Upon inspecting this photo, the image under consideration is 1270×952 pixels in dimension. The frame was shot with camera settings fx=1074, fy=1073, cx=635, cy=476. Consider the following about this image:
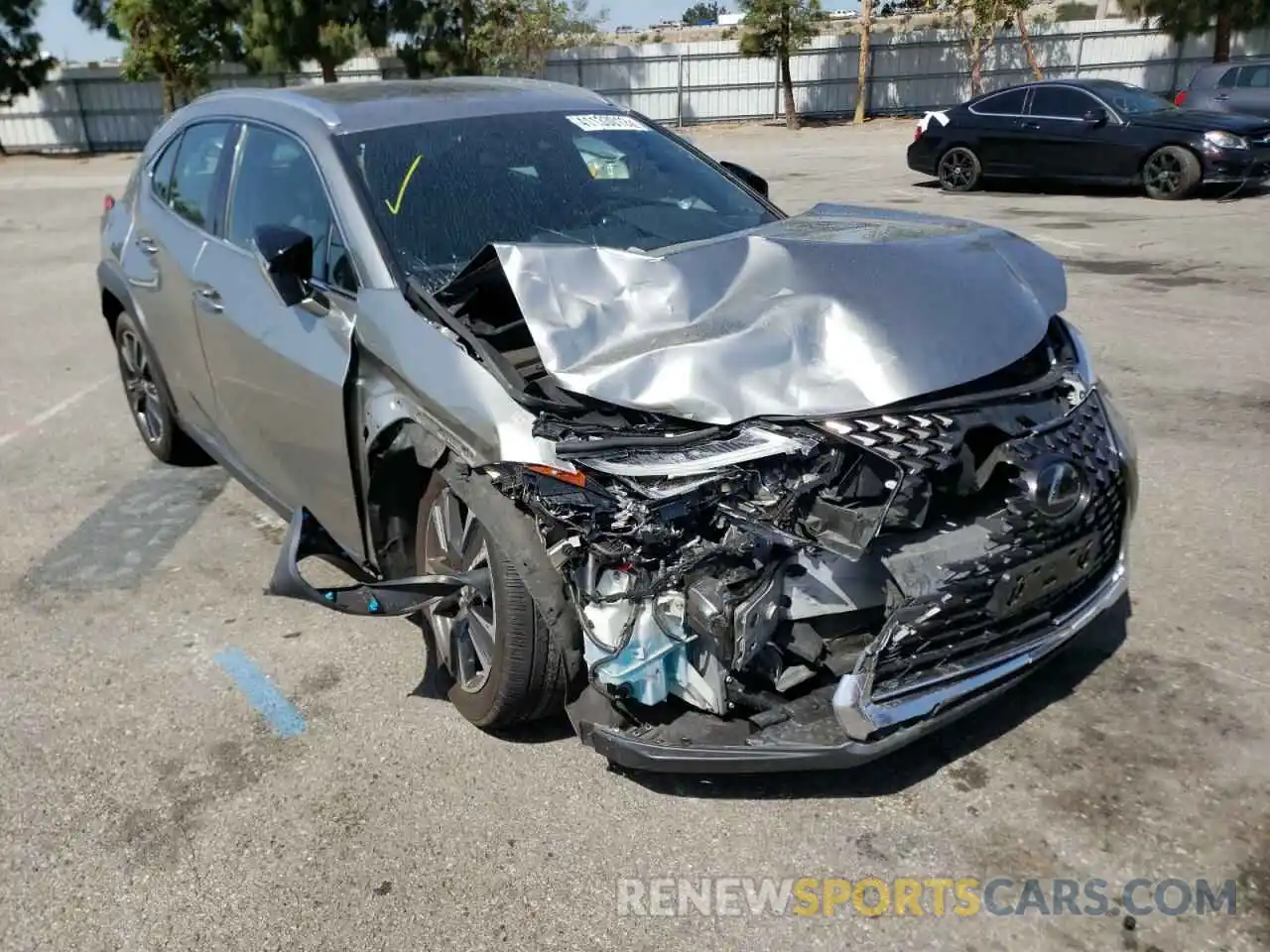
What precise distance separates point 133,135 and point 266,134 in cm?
3247

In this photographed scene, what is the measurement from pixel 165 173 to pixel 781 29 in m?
27.1

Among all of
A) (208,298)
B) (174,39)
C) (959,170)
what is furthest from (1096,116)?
(174,39)

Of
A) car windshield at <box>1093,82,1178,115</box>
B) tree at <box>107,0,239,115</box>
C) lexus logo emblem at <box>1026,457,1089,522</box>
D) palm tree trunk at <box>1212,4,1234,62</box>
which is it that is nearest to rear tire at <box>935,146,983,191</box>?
car windshield at <box>1093,82,1178,115</box>

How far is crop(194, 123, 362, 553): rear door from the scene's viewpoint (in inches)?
→ 133

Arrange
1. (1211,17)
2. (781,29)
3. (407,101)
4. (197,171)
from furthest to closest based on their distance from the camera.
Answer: (781,29)
(1211,17)
(197,171)
(407,101)

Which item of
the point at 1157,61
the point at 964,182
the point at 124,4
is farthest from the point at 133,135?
the point at 1157,61

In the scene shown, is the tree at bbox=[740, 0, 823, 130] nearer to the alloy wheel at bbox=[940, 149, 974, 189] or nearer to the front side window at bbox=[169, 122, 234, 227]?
the alloy wheel at bbox=[940, 149, 974, 189]

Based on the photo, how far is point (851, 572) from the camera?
2.59m

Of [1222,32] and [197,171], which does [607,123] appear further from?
[1222,32]

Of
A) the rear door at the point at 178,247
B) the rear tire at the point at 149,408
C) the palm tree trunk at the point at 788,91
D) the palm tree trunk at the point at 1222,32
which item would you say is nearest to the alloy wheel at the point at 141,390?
the rear tire at the point at 149,408

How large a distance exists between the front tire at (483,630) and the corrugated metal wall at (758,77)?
3079 centimetres

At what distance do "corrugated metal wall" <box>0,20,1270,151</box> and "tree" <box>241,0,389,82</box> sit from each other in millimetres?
2228

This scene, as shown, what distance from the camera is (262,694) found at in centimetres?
348

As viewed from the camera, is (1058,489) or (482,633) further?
(482,633)
